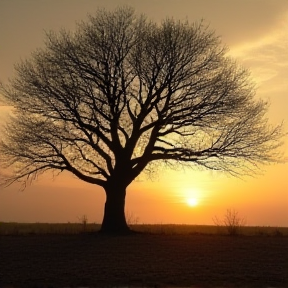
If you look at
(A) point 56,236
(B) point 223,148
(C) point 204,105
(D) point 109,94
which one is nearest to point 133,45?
(D) point 109,94

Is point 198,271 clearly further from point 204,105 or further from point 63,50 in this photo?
point 63,50

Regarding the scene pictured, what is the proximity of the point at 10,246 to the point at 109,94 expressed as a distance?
1096 centimetres

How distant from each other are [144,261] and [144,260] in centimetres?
25

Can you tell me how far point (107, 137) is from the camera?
3622cm

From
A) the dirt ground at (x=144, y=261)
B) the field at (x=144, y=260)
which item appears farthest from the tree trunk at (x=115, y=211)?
the dirt ground at (x=144, y=261)

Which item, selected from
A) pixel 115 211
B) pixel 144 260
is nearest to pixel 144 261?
pixel 144 260

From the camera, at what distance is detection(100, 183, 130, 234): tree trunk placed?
35.4 meters

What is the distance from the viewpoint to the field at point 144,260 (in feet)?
68.0

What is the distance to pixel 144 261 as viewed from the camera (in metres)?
24.1

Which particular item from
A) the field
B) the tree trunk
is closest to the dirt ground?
the field

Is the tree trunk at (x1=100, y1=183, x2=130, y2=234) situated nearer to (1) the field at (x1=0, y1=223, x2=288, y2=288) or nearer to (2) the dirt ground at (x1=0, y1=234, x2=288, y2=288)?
(1) the field at (x1=0, y1=223, x2=288, y2=288)

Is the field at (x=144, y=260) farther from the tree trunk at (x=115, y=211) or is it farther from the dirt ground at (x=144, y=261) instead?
the tree trunk at (x=115, y=211)

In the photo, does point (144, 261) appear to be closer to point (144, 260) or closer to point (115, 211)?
point (144, 260)

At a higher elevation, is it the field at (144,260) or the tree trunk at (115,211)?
the tree trunk at (115,211)
